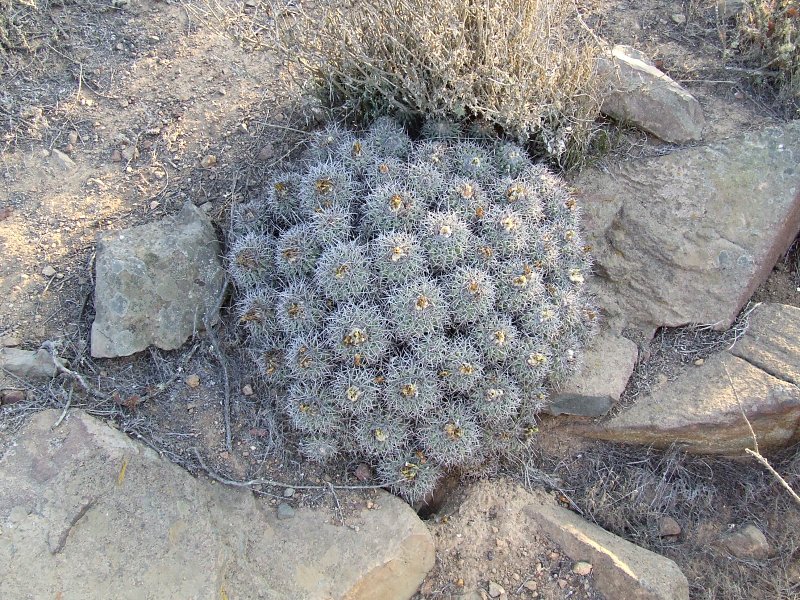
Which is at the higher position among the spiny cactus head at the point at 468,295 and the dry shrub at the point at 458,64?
the dry shrub at the point at 458,64

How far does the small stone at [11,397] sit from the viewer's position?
110 inches

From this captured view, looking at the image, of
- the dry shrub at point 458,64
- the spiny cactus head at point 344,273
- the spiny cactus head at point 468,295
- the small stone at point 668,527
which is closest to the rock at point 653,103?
the dry shrub at point 458,64

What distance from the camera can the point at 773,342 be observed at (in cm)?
320

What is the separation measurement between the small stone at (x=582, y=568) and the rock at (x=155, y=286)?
1.94 meters

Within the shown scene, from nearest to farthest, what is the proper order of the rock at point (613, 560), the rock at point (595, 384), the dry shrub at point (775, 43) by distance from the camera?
the rock at point (613, 560) < the rock at point (595, 384) < the dry shrub at point (775, 43)

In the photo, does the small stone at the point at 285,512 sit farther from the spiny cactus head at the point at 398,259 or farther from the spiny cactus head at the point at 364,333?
the spiny cactus head at the point at 398,259

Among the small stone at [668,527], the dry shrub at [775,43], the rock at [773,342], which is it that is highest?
the dry shrub at [775,43]

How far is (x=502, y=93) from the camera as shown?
10.1 ft

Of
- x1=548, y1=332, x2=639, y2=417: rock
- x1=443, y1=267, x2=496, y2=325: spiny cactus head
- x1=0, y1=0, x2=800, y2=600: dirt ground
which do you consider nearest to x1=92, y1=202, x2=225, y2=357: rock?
x1=0, y1=0, x2=800, y2=600: dirt ground

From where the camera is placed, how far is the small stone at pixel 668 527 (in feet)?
9.66

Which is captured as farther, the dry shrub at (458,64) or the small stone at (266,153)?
the small stone at (266,153)

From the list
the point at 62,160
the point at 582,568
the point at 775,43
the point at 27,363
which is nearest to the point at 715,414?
the point at 582,568

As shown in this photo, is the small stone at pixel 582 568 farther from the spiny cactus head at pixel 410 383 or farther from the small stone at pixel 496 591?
the spiny cactus head at pixel 410 383

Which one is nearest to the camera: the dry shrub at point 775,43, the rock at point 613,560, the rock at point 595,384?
the rock at point 613,560
